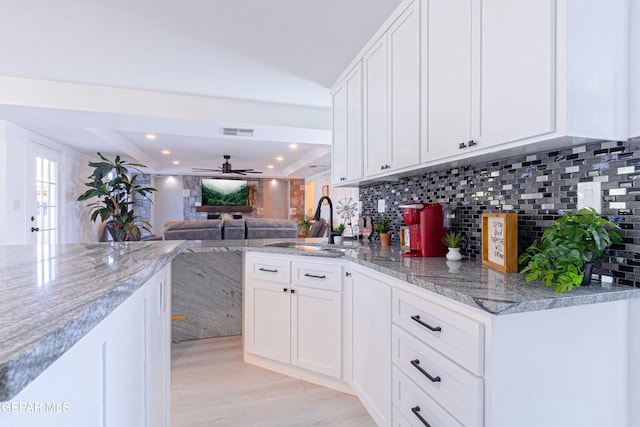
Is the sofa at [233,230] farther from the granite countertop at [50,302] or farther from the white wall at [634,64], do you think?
the white wall at [634,64]

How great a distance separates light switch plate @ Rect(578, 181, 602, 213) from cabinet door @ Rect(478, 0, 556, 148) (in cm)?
32

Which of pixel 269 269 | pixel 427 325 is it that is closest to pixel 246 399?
pixel 269 269

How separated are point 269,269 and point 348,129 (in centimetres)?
135

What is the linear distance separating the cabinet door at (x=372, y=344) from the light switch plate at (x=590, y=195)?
2.81ft

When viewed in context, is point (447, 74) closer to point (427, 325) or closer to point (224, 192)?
point (427, 325)

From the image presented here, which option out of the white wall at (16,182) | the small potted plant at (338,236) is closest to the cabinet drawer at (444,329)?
the small potted plant at (338,236)

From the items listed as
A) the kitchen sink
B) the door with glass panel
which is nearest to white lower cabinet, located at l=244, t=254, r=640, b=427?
the kitchen sink

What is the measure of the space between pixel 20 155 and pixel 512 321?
5.61 m

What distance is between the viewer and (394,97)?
2049 millimetres

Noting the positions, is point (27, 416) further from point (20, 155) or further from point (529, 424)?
point (20, 155)

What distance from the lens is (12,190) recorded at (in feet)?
13.3

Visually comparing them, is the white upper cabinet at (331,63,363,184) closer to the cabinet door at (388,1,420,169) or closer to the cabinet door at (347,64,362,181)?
the cabinet door at (347,64,362,181)

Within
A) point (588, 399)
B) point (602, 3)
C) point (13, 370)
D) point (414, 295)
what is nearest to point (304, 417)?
point (414, 295)

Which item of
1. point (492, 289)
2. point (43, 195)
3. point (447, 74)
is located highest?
point (447, 74)
